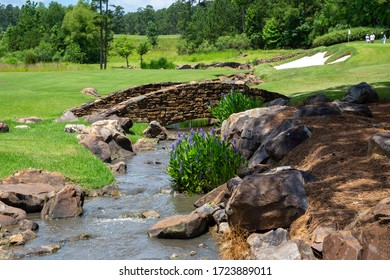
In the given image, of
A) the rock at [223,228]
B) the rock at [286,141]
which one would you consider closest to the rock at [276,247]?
the rock at [223,228]

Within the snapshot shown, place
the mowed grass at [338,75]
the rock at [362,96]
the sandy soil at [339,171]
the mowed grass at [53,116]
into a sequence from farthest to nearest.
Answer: the mowed grass at [338,75] < the rock at [362,96] < the mowed grass at [53,116] < the sandy soil at [339,171]

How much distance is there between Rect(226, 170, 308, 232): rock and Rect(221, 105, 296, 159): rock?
16.8 feet

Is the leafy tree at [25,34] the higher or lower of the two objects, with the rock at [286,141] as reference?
higher

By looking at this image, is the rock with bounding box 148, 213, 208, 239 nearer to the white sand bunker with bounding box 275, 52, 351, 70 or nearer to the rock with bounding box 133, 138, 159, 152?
the rock with bounding box 133, 138, 159, 152

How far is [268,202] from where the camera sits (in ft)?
24.5

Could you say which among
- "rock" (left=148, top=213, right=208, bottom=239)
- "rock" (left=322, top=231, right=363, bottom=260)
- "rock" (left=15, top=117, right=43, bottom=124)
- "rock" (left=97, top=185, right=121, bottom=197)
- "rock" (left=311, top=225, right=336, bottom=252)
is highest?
"rock" (left=322, top=231, right=363, bottom=260)

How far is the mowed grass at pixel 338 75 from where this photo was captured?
2514cm

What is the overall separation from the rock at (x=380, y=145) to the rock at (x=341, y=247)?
2684 millimetres

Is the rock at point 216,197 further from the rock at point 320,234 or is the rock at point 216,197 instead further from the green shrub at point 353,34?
the green shrub at point 353,34

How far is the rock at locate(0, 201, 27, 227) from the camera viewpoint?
9180 millimetres

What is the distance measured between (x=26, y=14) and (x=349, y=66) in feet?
262

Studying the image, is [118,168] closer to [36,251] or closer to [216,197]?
[216,197]

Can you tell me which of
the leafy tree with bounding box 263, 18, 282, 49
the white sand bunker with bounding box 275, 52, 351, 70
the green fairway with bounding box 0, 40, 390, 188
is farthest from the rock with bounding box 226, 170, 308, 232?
the leafy tree with bounding box 263, 18, 282, 49
